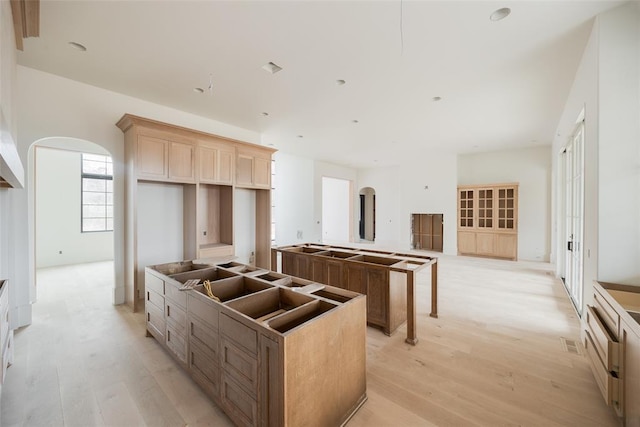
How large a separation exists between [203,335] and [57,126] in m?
3.54

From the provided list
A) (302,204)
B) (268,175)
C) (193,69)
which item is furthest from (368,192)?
(193,69)

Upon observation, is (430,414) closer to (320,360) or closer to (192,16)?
(320,360)

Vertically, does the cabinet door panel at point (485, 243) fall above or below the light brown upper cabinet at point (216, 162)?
below

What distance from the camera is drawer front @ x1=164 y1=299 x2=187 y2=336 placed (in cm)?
218

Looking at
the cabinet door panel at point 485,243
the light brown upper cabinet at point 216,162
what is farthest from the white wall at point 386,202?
the light brown upper cabinet at point 216,162

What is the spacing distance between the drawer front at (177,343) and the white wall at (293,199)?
18.2 ft

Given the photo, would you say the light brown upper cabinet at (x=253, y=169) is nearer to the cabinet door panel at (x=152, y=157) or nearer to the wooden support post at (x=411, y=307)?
the cabinet door panel at (x=152, y=157)

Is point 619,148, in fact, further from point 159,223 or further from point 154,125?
point 159,223

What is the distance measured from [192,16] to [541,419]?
4.13 metres

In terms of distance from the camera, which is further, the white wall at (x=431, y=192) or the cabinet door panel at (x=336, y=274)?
the white wall at (x=431, y=192)

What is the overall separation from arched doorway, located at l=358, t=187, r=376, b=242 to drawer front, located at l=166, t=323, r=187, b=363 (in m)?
10.3

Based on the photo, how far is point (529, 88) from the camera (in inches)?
146

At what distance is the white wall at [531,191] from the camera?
23.1 ft

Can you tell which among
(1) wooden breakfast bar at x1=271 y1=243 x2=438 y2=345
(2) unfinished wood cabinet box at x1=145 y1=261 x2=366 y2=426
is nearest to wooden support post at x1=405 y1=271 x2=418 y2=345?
(1) wooden breakfast bar at x1=271 y1=243 x2=438 y2=345
